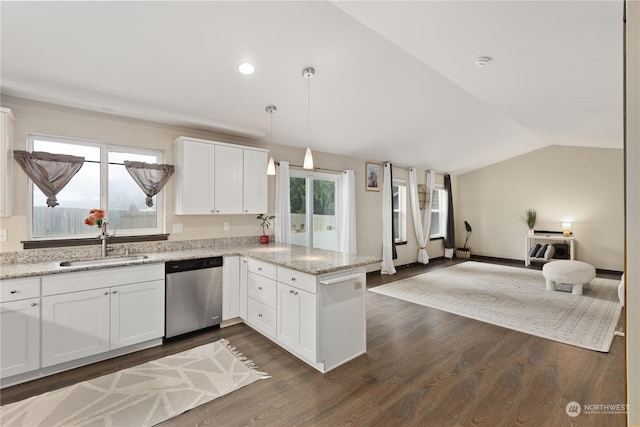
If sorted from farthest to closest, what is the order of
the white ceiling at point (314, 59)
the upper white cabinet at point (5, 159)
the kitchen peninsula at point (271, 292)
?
the upper white cabinet at point (5, 159)
the kitchen peninsula at point (271, 292)
the white ceiling at point (314, 59)

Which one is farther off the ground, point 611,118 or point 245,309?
point 611,118

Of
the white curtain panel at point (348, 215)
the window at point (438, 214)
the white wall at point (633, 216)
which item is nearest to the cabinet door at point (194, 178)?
the white curtain panel at point (348, 215)

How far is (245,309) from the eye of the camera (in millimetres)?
3439

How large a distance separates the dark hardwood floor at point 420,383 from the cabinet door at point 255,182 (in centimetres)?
161

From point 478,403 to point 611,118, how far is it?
439cm

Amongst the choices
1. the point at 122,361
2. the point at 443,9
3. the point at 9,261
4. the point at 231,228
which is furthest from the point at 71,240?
the point at 443,9

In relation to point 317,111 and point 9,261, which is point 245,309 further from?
point 317,111

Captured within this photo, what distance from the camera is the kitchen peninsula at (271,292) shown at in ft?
7.89

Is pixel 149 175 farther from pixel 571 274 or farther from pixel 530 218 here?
pixel 530 218

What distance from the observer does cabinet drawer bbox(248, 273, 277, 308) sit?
2975mm

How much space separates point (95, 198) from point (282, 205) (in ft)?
7.67

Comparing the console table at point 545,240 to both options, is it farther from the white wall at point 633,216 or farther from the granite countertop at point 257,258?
the white wall at point 633,216

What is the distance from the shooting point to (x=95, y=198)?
323 centimetres

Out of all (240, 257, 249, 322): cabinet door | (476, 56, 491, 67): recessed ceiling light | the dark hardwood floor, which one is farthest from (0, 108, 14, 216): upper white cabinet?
(476, 56, 491, 67): recessed ceiling light
